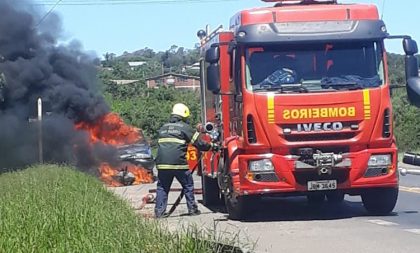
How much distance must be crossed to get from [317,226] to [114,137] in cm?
1995

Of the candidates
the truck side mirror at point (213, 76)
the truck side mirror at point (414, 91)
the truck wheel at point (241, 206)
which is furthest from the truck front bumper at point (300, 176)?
the truck side mirror at point (414, 91)

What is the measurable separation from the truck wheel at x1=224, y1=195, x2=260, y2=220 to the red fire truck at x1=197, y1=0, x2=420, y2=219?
211mm

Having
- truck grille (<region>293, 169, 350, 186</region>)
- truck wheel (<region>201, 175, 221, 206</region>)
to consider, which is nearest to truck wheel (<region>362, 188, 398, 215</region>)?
truck grille (<region>293, 169, 350, 186</region>)

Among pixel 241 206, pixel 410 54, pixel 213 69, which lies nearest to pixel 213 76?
pixel 213 69

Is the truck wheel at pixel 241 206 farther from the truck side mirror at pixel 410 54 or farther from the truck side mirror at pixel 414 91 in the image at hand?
the truck side mirror at pixel 414 91

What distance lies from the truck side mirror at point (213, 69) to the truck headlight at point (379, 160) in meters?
2.51

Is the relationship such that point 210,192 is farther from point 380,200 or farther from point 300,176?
point 300,176

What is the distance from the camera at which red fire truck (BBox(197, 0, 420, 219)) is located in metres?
13.5

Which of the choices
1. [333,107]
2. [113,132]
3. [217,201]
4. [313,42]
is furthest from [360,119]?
[113,132]

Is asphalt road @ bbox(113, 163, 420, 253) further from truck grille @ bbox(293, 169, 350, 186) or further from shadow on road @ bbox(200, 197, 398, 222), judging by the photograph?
truck grille @ bbox(293, 169, 350, 186)

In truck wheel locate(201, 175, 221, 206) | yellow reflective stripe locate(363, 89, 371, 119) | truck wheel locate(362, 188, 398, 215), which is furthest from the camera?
truck wheel locate(201, 175, 221, 206)

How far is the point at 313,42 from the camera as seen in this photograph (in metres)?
13.7

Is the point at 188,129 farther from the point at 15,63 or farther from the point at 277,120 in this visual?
the point at 15,63

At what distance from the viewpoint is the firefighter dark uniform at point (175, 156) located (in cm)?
1515
